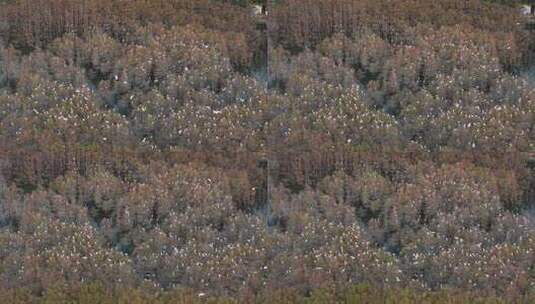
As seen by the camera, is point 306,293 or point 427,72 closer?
point 306,293

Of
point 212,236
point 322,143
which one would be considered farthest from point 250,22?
point 212,236

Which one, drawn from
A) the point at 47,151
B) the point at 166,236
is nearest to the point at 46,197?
the point at 47,151

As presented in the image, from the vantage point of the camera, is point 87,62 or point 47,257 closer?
point 47,257

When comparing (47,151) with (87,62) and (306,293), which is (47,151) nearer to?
(87,62)

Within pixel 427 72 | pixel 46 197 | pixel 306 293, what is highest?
pixel 427 72

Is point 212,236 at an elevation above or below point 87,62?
below

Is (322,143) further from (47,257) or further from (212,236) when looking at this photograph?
(47,257)
